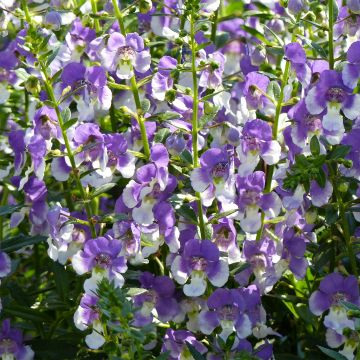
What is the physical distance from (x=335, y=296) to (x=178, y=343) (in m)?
0.47

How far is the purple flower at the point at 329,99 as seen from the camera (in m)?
2.66

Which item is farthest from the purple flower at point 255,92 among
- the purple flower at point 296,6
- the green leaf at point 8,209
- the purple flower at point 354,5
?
the green leaf at point 8,209

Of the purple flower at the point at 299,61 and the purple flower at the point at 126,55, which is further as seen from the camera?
the purple flower at the point at 126,55

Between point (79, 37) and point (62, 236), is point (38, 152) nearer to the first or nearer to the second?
point (62, 236)

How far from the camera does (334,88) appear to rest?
8.78 ft

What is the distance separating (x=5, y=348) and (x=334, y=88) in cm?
125

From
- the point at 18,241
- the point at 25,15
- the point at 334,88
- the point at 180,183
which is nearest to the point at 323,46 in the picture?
the point at 334,88

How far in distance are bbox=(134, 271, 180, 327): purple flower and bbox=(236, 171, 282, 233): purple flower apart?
283 millimetres

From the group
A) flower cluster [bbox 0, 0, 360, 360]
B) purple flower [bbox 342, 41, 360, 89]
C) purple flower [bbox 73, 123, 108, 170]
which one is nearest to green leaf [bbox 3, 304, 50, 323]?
flower cluster [bbox 0, 0, 360, 360]

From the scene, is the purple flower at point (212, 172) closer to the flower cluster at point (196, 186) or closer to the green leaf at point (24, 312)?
the flower cluster at point (196, 186)

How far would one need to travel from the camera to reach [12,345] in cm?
296

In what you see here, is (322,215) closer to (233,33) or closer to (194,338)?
(194,338)

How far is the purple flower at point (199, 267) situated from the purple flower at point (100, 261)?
16cm

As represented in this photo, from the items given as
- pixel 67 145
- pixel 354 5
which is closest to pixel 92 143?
pixel 67 145
